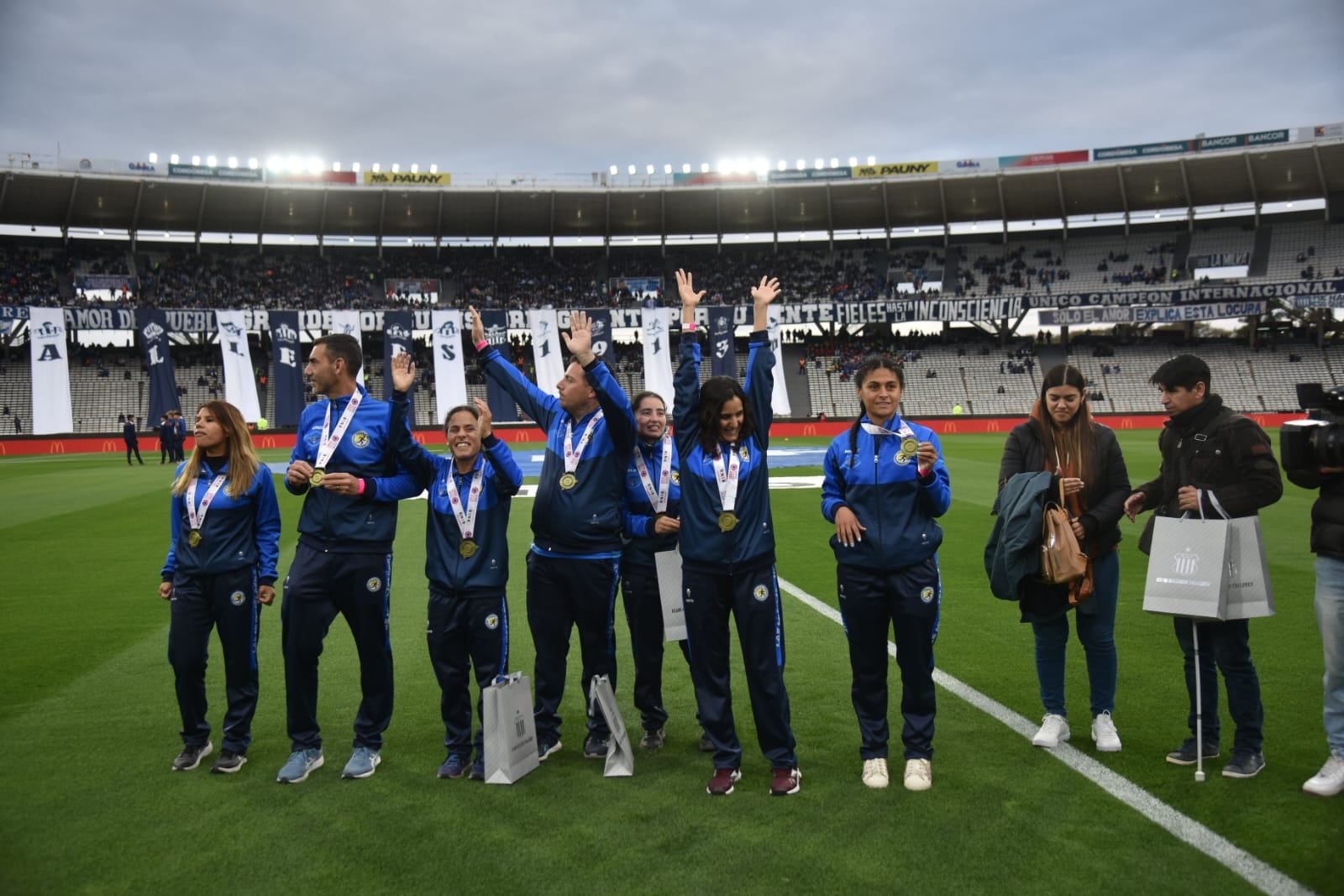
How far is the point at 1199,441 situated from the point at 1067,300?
46936 mm

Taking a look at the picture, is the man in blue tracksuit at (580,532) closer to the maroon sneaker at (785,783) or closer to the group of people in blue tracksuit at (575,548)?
Result: the group of people in blue tracksuit at (575,548)

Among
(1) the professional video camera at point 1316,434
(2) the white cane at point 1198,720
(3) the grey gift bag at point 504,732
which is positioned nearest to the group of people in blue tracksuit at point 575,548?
(3) the grey gift bag at point 504,732

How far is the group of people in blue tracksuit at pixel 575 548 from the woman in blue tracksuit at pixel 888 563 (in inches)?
0.4

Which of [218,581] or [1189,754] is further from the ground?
[218,581]

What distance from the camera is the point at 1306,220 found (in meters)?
48.6

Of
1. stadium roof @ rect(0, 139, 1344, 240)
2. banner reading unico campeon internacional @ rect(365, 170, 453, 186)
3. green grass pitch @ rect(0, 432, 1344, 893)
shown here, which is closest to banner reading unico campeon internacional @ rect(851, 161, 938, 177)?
→ stadium roof @ rect(0, 139, 1344, 240)

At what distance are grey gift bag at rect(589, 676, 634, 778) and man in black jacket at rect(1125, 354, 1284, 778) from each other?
2743 mm

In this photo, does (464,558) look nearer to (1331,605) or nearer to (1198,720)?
(1198,720)

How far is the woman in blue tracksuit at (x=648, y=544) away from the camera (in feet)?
16.1

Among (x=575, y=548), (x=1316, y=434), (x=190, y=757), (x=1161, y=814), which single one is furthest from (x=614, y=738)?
(x=1316, y=434)

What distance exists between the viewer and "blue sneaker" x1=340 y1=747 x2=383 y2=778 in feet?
14.8

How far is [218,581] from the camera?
15.3ft

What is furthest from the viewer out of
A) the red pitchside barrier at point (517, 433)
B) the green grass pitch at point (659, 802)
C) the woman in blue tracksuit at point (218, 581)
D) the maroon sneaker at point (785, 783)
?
A: the red pitchside barrier at point (517, 433)

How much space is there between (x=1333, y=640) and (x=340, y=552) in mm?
4793
